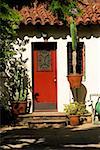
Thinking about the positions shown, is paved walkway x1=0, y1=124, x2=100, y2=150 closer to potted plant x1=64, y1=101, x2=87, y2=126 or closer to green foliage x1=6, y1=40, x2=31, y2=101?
potted plant x1=64, y1=101, x2=87, y2=126

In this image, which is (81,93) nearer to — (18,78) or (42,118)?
(42,118)

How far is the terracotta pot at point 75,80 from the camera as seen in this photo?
14453mm

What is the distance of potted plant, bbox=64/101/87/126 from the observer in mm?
14203

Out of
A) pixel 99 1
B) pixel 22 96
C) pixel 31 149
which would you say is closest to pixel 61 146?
pixel 31 149

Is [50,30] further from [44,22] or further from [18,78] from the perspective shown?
[18,78]

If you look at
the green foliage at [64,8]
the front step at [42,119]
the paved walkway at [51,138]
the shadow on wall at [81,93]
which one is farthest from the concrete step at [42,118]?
the green foliage at [64,8]

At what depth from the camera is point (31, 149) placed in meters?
10.1

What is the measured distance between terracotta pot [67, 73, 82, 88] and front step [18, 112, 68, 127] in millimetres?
904

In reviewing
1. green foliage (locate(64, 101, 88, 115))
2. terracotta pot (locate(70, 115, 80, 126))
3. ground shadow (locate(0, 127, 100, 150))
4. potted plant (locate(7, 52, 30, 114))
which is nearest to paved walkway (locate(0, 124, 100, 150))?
ground shadow (locate(0, 127, 100, 150))

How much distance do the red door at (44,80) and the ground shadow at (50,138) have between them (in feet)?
4.96

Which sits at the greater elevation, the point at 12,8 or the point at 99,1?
the point at 99,1

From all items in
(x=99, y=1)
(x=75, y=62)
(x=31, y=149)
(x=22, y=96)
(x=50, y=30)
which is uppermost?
(x=99, y=1)

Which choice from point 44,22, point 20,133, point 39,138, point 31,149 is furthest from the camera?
point 44,22

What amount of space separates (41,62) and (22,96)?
122 centimetres
